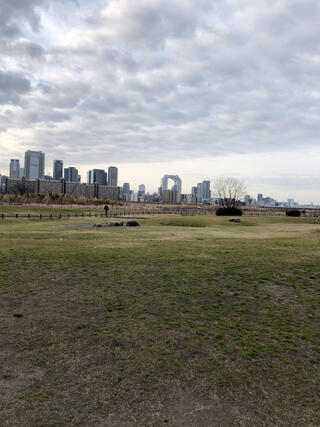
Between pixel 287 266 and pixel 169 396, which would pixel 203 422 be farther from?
pixel 287 266

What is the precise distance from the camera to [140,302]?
975cm

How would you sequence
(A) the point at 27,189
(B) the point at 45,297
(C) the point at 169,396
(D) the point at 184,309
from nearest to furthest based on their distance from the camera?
1. (C) the point at 169,396
2. (D) the point at 184,309
3. (B) the point at 45,297
4. (A) the point at 27,189

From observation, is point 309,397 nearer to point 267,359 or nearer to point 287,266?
point 267,359

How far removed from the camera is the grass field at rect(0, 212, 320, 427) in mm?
4996

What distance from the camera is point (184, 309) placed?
9250 millimetres

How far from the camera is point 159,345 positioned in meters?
7.07

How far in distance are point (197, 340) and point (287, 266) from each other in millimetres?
→ 8737

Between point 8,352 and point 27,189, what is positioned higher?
point 27,189

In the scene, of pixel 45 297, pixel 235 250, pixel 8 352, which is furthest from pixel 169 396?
pixel 235 250

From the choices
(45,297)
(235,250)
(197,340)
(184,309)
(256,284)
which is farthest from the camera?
(235,250)

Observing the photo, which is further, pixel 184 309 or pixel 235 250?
pixel 235 250

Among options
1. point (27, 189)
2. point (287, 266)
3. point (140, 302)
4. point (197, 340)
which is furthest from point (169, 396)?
point (27, 189)

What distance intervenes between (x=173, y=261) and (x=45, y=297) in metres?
6.73

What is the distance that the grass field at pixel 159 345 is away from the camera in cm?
500
